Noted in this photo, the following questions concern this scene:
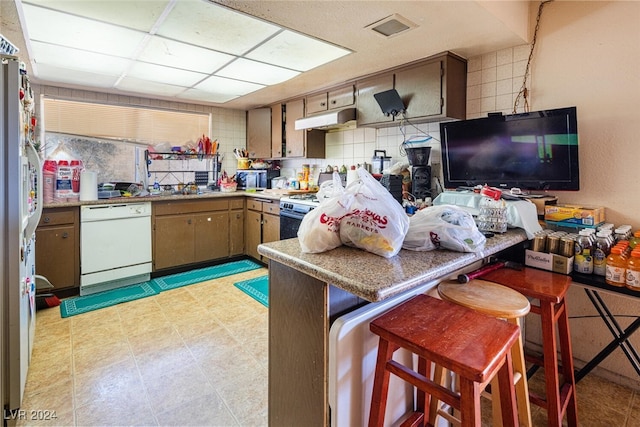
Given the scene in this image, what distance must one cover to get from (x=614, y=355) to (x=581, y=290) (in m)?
0.39

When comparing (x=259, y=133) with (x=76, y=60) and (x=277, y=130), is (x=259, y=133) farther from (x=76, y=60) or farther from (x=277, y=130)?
(x=76, y=60)

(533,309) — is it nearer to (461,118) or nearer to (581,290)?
(581,290)

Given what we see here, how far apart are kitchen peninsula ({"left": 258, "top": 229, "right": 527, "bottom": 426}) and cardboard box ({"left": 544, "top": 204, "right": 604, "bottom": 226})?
0.77 meters

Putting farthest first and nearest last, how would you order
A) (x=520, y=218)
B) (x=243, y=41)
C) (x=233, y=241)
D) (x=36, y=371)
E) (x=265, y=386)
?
(x=233, y=241), (x=243, y=41), (x=36, y=371), (x=265, y=386), (x=520, y=218)

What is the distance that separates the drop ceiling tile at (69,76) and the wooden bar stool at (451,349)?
11.4ft

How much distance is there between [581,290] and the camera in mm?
2037

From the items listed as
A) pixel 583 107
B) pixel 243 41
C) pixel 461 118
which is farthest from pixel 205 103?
pixel 583 107

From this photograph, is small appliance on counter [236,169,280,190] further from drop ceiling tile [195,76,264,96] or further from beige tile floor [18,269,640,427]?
beige tile floor [18,269,640,427]

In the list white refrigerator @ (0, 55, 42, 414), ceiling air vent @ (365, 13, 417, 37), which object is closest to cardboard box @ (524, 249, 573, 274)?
ceiling air vent @ (365, 13, 417, 37)

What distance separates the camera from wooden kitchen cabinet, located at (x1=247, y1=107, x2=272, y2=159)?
441cm

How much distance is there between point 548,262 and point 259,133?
12.3 feet

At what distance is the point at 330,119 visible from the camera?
124 inches

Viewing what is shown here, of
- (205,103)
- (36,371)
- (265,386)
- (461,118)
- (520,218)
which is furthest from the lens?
(205,103)

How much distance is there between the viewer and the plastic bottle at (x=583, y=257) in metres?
1.56
